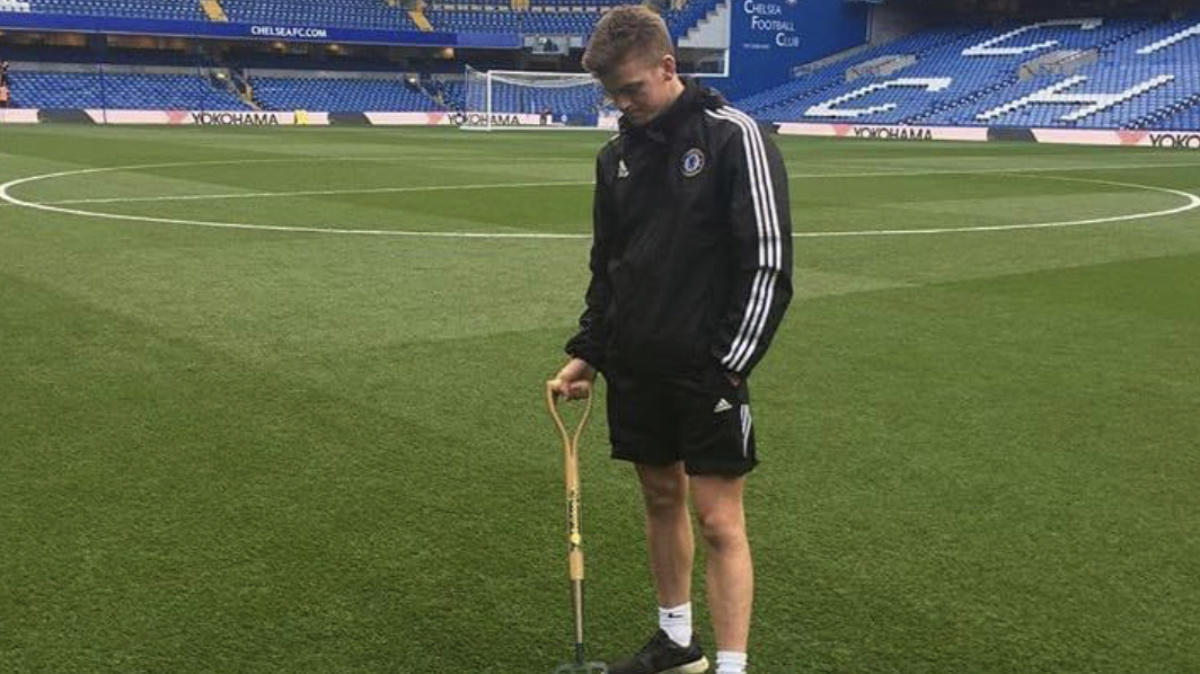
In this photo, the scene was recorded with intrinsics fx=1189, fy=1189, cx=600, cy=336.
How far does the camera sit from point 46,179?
2198 centimetres

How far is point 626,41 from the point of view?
11.2ft

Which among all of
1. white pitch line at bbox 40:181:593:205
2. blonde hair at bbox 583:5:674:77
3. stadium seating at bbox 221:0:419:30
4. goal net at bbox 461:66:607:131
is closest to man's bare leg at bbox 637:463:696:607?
blonde hair at bbox 583:5:674:77

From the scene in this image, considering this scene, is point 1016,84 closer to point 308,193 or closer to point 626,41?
point 308,193

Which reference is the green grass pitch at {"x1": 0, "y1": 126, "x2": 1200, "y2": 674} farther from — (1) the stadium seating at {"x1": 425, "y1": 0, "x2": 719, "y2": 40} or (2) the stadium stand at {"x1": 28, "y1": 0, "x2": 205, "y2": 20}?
(1) the stadium seating at {"x1": 425, "y1": 0, "x2": 719, "y2": 40}

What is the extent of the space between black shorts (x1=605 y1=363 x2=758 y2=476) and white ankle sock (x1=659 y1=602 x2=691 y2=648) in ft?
1.89

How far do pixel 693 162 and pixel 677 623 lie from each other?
1.61 meters

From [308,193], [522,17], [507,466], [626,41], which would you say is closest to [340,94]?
[522,17]

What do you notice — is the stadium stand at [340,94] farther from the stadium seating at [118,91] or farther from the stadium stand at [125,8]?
the stadium stand at [125,8]

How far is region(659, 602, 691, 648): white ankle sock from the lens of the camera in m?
4.07

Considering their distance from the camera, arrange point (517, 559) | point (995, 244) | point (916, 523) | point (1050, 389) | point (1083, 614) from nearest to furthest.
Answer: point (1083, 614), point (517, 559), point (916, 523), point (1050, 389), point (995, 244)

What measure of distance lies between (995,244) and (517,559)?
1096cm

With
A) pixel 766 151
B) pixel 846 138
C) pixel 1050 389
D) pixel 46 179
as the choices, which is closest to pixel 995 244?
pixel 1050 389

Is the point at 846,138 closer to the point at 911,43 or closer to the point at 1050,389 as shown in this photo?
the point at 911,43

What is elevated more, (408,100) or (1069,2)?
(1069,2)
